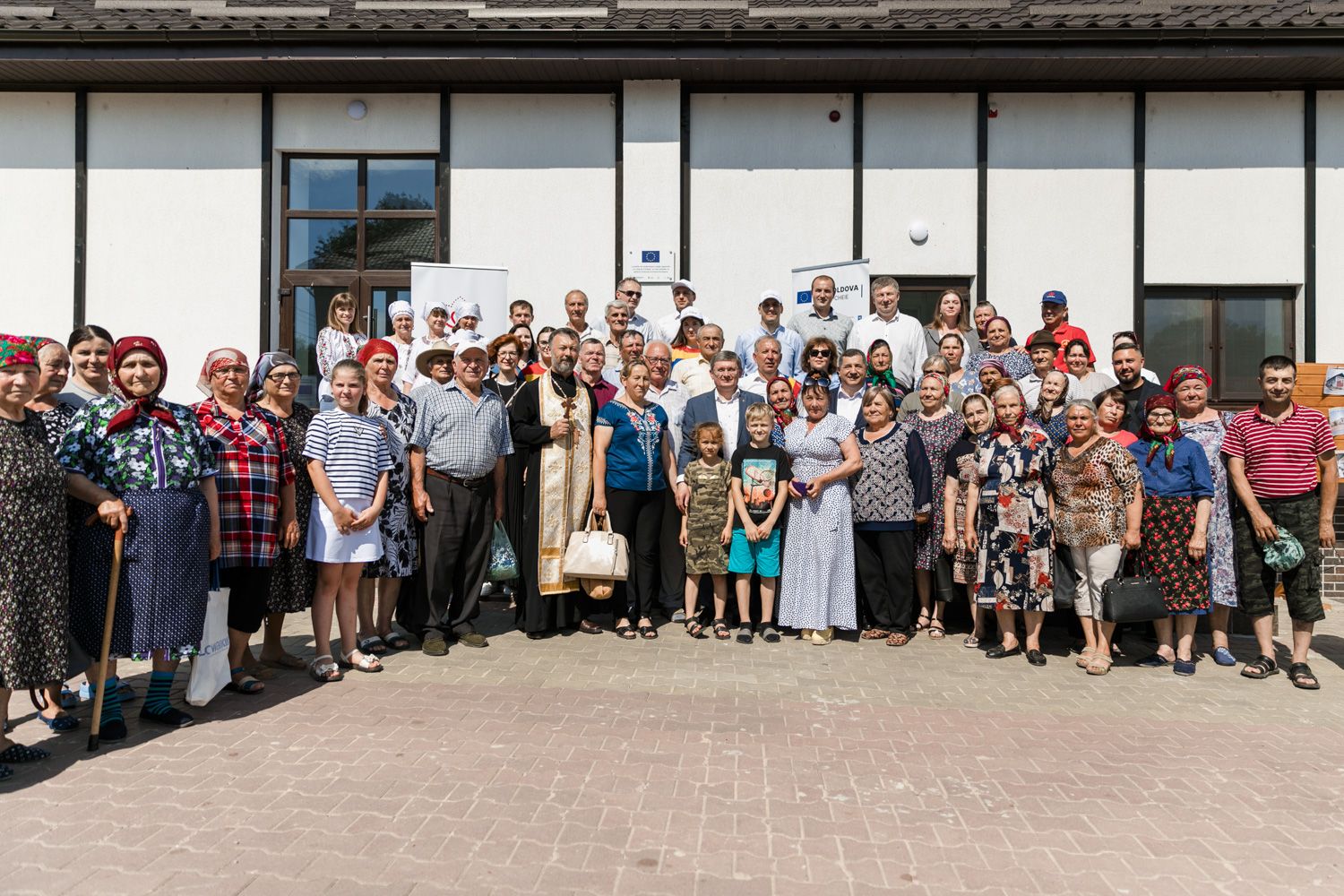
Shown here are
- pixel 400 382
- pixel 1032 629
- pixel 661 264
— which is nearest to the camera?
pixel 1032 629

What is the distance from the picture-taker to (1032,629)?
6.27m

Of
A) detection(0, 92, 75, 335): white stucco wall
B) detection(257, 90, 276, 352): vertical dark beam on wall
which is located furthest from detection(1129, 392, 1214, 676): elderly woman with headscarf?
detection(0, 92, 75, 335): white stucco wall

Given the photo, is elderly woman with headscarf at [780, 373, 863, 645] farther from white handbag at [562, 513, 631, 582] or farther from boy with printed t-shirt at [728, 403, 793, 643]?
white handbag at [562, 513, 631, 582]

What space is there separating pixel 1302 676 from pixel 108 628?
22.4 ft

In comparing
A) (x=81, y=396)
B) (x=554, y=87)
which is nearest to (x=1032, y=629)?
(x=81, y=396)

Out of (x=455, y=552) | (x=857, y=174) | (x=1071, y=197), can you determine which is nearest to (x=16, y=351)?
(x=455, y=552)

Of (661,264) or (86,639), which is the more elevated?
(661,264)

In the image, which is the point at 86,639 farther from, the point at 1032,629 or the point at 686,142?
the point at 686,142

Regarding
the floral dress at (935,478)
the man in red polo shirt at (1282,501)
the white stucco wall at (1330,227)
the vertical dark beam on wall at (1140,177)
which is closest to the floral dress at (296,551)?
the floral dress at (935,478)

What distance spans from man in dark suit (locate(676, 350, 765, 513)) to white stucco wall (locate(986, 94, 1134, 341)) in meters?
5.10

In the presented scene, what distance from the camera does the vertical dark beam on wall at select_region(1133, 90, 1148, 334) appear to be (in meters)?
10.6

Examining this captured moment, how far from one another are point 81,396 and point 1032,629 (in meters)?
5.97

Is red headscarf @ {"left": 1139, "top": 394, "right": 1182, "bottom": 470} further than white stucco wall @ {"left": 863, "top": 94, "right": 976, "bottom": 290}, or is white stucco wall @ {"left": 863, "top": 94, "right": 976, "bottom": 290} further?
white stucco wall @ {"left": 863, "top": 94, "right": 976, "bottom": 290}

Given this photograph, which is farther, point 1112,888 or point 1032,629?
point 1032,629
